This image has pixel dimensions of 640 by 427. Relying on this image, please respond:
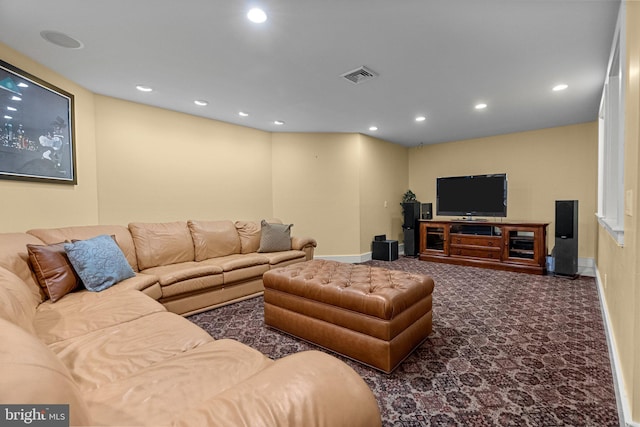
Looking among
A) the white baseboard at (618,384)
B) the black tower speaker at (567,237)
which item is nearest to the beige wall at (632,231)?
the white baseboard at (618,384)

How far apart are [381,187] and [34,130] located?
5.07 m

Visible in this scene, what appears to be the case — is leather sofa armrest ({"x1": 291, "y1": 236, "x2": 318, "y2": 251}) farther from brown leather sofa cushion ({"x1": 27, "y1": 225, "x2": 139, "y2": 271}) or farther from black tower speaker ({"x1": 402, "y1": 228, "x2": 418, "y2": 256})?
black tower speaker ({"x1": 402, "y1": 228, "x2": 418, "y2": 256})

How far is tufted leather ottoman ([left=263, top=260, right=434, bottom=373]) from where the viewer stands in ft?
6.20

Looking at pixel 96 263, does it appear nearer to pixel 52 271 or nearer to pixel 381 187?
pixel 52 271

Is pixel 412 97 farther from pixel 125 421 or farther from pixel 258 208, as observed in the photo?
pixel 125 421

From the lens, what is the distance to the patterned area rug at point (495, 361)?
1.54 metres

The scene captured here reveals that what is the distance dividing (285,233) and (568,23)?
3501 mm

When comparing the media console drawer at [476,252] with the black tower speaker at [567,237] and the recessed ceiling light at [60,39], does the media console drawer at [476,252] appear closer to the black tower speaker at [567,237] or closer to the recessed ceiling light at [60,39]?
the black tower speaker at [567,237]

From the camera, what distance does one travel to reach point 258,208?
5000 millimetres

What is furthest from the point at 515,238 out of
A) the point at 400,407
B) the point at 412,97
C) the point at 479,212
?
the point at 400,407

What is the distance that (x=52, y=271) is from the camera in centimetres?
211

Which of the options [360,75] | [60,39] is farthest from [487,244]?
[60,39]

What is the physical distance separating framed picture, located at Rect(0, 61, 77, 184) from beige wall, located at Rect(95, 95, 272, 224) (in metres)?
0.43

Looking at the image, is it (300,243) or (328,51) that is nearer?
(328,51)
